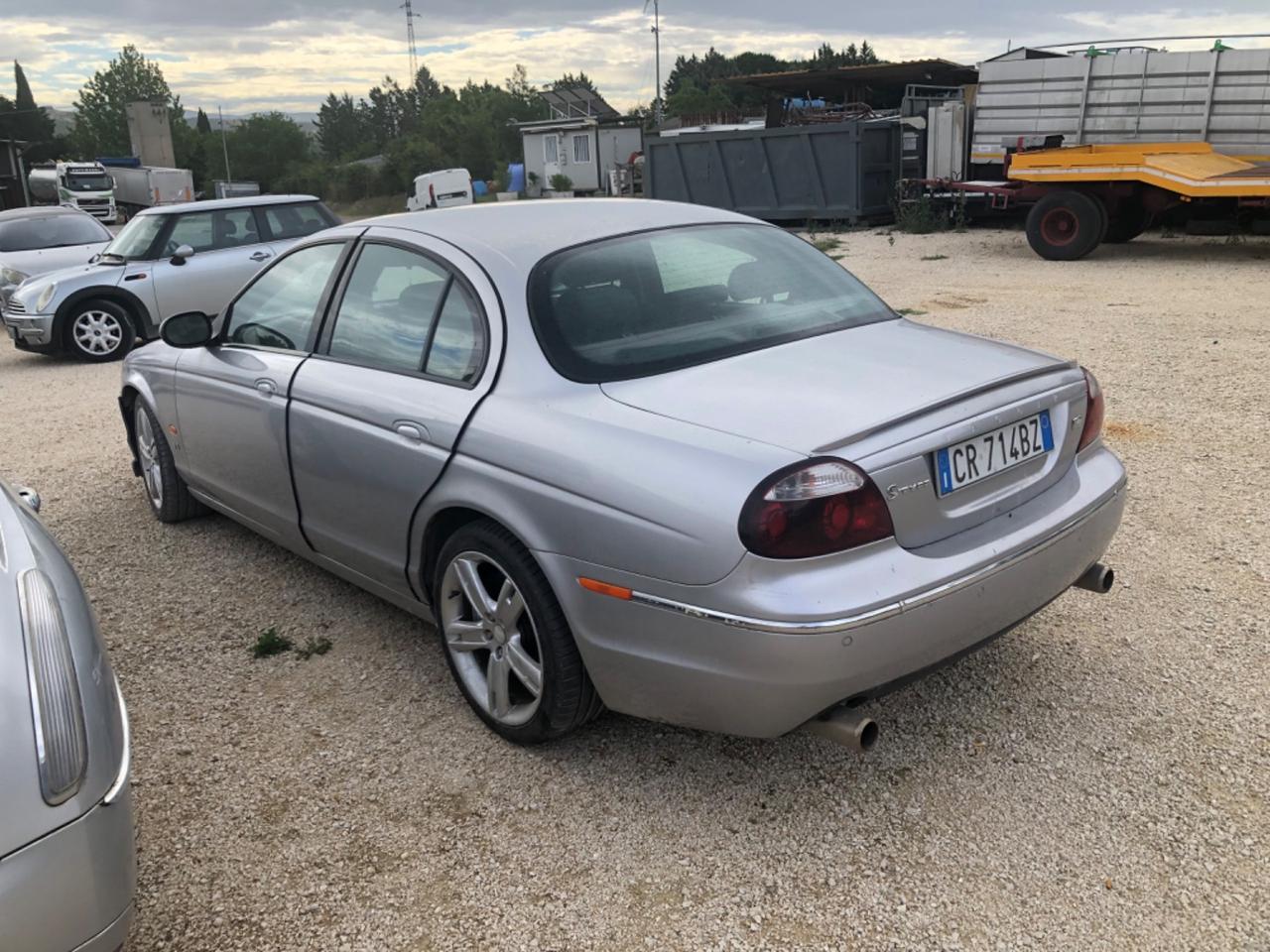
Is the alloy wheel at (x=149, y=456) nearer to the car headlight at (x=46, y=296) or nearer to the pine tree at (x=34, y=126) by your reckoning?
the car headlight at (x=46, y=296)

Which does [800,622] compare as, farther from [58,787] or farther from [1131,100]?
[1131,100]

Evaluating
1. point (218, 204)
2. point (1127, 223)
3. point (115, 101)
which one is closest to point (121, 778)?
point (218, 204)

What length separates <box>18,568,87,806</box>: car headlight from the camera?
6.13 feet

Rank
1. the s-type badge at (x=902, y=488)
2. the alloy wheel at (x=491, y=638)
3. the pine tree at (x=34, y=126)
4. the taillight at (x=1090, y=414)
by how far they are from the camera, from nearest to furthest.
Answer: the s-type badge at (x=902, y=488) < the alloy wheel at (x=491, y=638) < the taillight at (x=1090, y=414) < the pine tree at (x=34, y=126)

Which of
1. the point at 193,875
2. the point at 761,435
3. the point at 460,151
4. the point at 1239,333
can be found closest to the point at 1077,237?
the point at 1239,333

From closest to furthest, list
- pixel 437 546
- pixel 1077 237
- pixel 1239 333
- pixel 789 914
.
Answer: pixel 789 914 < pixel 437 546 < pixel 1239 333 < pixel 1077 237

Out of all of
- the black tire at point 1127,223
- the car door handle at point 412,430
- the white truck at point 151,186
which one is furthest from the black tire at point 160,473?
the white truck at point 151,186

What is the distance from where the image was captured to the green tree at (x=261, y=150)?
7506 cm

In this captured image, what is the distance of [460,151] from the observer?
6569cm

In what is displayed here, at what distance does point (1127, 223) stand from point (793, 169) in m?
6.55

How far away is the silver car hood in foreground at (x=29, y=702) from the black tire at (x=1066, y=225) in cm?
1301

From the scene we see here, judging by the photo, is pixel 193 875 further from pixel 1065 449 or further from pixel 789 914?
pixel 1065 449

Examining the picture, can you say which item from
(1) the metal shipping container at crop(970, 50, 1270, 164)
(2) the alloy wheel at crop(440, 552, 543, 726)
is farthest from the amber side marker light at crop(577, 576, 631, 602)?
(1) the metal shipping container at crop(970, 50, 1270, 164)

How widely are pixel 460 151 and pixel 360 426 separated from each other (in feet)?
218
